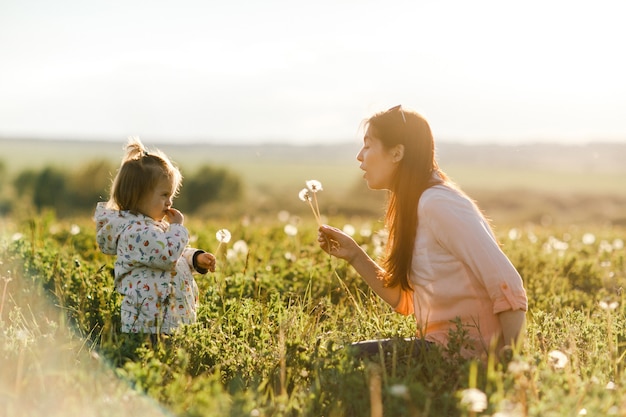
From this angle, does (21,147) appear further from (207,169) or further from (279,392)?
(279,392)

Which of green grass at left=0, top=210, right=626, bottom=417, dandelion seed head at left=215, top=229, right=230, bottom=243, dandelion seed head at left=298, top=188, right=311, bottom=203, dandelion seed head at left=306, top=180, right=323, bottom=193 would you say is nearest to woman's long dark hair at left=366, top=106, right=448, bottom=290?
green grass at left=0, top=210, right=626, bottom=417

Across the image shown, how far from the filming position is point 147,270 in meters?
4.81

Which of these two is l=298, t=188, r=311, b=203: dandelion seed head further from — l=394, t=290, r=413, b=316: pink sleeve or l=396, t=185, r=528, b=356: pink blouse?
l=396, t=185, r=528, b=356: pink blouse

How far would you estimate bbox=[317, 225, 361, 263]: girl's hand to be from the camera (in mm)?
4762

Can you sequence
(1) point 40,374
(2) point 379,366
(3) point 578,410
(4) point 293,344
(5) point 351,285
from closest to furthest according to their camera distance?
(3) point 578,410
(1) point 40,374
(2) point 379,366
(4) point 293,344
(5) point 351,285

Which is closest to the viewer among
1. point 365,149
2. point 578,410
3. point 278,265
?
point 578,410

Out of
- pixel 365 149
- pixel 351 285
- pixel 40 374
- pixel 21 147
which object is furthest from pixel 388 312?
pixel 21 147

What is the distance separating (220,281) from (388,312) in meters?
1.32

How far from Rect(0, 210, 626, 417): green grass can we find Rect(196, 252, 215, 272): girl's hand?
11.0 inches

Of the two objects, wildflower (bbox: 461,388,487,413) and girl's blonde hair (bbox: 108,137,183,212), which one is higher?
girl's blonde hair (bbox: 108,137,183,212)

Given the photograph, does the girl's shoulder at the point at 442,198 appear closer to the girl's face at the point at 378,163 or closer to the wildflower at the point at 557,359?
the girl's face at the point at 378,163

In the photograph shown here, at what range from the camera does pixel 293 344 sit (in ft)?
13.5

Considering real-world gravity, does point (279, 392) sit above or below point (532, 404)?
below

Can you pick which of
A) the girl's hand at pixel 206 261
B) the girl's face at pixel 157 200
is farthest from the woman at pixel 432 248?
the girl's face at pixel 157 200
